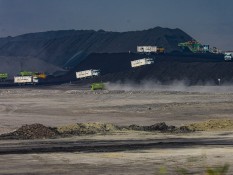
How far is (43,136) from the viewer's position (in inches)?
2088

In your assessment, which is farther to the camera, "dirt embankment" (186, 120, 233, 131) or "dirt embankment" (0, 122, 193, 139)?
"dirt embankment" (186, 120, 233, 131)

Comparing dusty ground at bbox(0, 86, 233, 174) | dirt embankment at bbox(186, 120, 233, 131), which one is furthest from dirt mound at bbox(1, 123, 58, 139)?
dirt embankment at bbox(186, 120, 233, 131)

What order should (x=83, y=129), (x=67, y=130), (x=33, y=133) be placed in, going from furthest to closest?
(x=83, y=129)
(x=67, y=130)
(x=33, y=133)

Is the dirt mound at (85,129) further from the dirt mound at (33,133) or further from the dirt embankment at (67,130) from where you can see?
the dirt mound at (33,133)

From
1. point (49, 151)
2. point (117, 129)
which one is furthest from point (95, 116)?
point (49, 151)

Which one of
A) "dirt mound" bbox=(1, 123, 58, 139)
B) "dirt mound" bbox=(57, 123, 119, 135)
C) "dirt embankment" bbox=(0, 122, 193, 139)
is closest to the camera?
"dirt mound" bbox=(1, 123, 58, 139)

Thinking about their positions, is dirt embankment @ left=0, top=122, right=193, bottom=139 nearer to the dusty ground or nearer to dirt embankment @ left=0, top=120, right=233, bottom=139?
dirt embankment @ left=0, top=120, right=233, bottom=139

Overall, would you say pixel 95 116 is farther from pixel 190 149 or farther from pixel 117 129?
pixel 190 149

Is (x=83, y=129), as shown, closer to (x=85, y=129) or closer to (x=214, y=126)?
(x=85, y=129)

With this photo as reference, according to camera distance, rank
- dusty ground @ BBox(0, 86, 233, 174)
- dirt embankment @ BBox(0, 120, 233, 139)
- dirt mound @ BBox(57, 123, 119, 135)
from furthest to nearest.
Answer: dirt mound @ BBox(57, 123, 119, 135) < dirt embankment @ BBox(0, 120, 233, 139) < dusty ground @ BBox(0, 86, 233, 174)

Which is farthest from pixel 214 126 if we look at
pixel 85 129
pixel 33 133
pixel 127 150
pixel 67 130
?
pixel 127 150

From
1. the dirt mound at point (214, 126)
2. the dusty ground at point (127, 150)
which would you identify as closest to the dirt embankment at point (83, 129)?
the dirt mound at point (214, 126)

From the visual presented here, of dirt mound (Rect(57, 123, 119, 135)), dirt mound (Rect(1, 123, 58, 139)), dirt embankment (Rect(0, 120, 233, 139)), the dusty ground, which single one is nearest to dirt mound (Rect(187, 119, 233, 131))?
dirt embankment (Rect(0, 120, 233, 139))

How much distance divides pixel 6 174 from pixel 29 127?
22773mm
